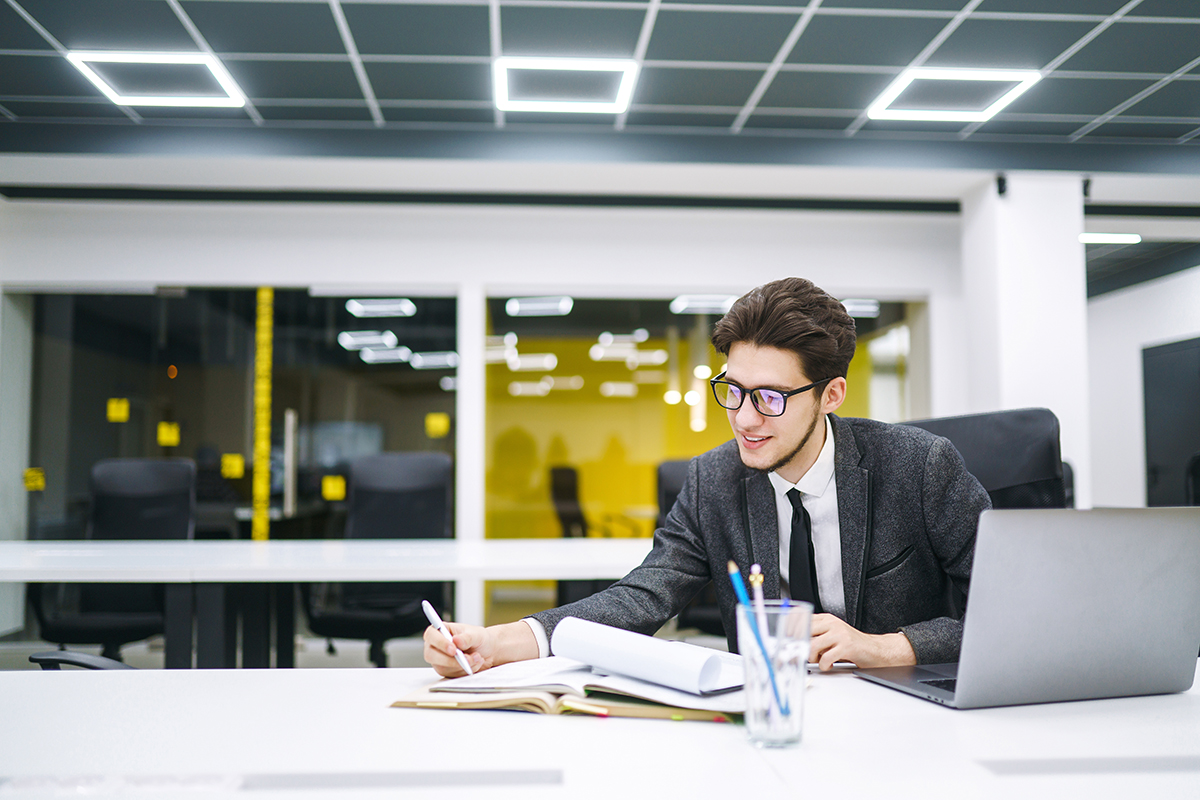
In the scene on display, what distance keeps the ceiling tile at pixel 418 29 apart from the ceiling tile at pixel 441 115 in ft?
1.96

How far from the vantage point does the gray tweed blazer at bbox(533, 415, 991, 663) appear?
1.36 meters

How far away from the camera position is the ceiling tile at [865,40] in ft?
10.6

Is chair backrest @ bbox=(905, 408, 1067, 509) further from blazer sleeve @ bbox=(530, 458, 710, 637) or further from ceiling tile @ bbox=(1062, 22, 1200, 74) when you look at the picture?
ceiling tile @ bbox=(1062, 22, 1200, 74)

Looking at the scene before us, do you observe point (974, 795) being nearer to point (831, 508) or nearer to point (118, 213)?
point (831, 508)

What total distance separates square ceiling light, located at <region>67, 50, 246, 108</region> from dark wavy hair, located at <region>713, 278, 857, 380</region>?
10.6 ft

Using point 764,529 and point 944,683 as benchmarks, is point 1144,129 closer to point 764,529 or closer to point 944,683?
point 764,529

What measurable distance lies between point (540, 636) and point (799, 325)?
0.67m

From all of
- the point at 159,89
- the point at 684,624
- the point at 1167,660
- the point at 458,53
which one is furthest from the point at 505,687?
the point at 159,89

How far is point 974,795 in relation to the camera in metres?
0.71

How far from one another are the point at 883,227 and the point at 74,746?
198 inches

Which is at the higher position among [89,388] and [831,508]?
[89,388]

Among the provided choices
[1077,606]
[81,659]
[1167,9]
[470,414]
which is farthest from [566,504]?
[1077,606]

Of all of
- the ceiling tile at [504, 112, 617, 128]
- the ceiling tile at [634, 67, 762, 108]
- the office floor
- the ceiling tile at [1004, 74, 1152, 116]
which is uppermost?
the ceiling tile at [634, 67, 762, 108]

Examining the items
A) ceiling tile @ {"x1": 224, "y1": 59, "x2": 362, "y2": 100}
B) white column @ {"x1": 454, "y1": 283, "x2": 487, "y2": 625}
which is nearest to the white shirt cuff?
ceiling tile @ {"x1": 224, "y1": 59, "x2": 362, "y2": 100}
